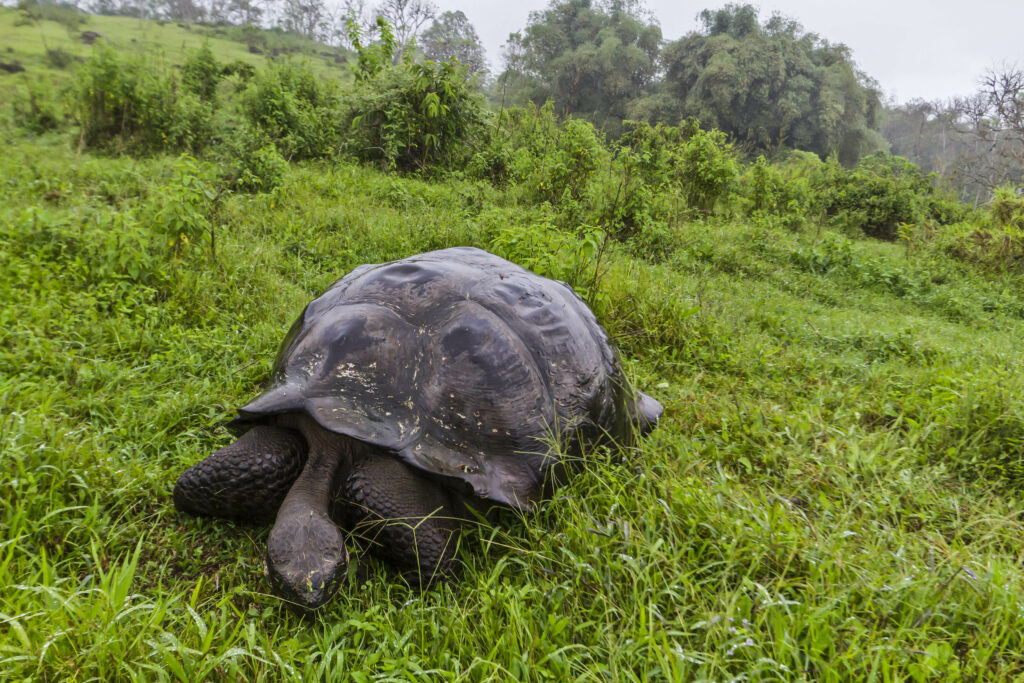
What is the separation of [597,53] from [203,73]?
22.3 m

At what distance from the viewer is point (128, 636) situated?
1.23 meters

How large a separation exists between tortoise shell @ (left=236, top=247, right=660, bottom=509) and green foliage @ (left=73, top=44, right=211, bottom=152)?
7.11 meters

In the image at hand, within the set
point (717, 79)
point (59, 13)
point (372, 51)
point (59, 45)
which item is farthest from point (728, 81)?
point (59, 13)

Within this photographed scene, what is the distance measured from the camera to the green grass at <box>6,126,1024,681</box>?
1.26 m

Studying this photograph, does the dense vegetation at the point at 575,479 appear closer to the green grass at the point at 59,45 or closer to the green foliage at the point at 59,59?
the green grass at the point at 59,45

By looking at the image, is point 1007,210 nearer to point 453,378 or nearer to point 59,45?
point 453,378

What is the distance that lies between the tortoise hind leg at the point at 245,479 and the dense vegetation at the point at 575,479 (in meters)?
0.09

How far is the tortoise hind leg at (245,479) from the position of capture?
1721 mm

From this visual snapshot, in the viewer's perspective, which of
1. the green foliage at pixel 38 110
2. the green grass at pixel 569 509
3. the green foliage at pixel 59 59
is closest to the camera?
the green grass at pixel 569 509

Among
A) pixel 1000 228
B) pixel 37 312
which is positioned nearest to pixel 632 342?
pixel 37 312

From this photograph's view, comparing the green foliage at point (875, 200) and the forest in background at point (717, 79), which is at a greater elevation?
the forest in background at point (717, 79)

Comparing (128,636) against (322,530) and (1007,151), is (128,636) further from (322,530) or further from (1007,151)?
(1007,151)

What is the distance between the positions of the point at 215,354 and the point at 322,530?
67.2 inches

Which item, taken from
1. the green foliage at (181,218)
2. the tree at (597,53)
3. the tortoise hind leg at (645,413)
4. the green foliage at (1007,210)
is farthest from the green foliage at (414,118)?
the tree at (597,53)
